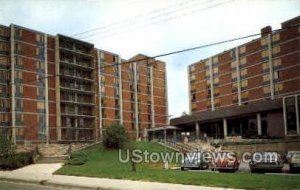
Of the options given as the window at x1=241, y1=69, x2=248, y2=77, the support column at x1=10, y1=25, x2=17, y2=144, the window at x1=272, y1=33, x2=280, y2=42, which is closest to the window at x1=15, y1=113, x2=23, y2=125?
the support column at x1=10, y1=25, x2=17, y2=144

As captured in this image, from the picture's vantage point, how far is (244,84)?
94312 millimetres

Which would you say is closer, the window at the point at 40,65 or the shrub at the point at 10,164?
the shrub at the point at 10,164

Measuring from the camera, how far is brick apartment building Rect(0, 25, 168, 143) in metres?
79.6

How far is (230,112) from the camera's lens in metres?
82.0

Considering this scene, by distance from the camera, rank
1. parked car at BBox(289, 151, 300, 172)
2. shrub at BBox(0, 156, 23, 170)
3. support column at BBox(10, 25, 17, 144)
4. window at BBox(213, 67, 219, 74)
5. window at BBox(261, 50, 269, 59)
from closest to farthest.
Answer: parked car at BBox(289, 151, 300, 172)
shrub at BBox(0, 156, 23, 170)
support column at BBox(10, 25, 17, 144)
window at BBox(261, 50, 269, 59)
window at BBox(213, 67, 219, 74)

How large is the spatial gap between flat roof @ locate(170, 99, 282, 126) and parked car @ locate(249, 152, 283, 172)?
42309 millimetres

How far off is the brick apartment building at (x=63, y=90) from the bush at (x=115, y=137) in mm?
13153

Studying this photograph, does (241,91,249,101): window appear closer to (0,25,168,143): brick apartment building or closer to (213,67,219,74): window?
(213,67,219,74): window

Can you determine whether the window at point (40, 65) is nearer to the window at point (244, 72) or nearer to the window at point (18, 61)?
the window at point (18, 61)

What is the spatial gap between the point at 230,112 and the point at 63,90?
3130 cm

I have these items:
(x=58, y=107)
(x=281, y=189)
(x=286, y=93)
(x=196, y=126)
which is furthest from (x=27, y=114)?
(x=281, y=189)

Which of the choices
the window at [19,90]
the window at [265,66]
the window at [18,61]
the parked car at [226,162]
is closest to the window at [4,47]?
the window at [18,61]

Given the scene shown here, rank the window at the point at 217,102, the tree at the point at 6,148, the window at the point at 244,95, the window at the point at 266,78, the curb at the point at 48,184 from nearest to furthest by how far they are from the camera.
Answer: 1. the curb at the point at 48,184
2. the tree at the point at 6,148
3. the window at the point at 266,78
4. the window at the point at 244,95
5. the window at the point at 217,102

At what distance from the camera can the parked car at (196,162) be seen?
36.6 m
